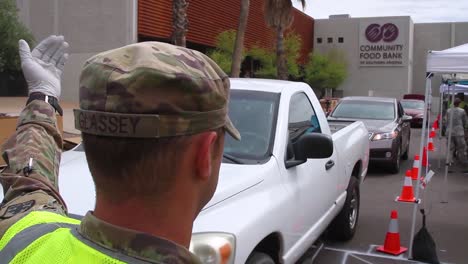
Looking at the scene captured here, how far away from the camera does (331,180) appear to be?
16.9 ft

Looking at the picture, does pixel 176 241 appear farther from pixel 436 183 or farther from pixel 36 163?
pixel 436 183

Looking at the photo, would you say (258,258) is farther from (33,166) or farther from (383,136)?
(383,136)

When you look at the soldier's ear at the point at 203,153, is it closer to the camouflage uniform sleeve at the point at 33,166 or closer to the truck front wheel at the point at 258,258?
the camouflage uniform sleeve at the point at 33,166

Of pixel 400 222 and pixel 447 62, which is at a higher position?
pixel 447 62

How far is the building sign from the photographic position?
154 feet

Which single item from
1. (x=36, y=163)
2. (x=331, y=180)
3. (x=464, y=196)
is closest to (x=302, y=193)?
(x=331, y=180)

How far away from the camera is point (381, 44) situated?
47.7 meters

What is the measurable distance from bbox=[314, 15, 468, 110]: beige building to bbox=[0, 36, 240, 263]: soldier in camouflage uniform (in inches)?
1904

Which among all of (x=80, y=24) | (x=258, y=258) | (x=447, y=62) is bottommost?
(x=258, y=258)

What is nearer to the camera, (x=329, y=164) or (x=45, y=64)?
(x=45, y=64)

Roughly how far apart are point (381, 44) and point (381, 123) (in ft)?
122

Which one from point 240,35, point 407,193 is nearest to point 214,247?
point 407,193

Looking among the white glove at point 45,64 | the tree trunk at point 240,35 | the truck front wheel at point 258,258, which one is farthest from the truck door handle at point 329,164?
the tree trunk at point 240,35

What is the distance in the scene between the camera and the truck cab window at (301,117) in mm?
4680
